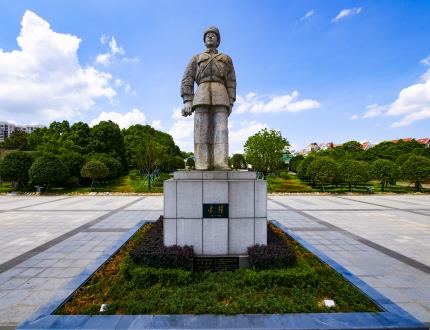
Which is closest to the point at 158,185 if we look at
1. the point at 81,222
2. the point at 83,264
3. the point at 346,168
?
the point at 81,222

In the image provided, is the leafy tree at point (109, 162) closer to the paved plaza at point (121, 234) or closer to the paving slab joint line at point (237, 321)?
the paved plaza at point (121, 234)

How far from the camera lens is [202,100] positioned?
509 cm

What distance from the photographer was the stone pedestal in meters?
4.56

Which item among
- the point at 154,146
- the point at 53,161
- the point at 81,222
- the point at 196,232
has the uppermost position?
the point at 154,146

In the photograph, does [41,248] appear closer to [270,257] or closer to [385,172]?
[270,257]

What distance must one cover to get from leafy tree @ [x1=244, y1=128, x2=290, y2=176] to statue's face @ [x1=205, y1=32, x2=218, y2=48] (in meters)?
25.9

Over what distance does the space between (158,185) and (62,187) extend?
31.1 ft

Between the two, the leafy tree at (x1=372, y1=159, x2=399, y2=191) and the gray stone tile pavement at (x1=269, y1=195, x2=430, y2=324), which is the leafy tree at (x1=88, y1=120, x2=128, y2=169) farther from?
the leafy tree at (x1=372, y1=159, x2=399, y2=191)

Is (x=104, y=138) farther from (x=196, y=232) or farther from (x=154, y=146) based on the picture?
(x=196, y=232)

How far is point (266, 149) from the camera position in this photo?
99.9 feet

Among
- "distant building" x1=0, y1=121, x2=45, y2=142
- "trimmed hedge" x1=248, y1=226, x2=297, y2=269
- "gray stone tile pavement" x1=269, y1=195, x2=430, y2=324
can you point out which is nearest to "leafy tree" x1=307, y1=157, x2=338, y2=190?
"gray stone tile pavement" x1=269, y1=195, x2=430, y2=324

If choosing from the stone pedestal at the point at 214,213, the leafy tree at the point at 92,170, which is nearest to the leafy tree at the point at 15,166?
the leafy tree at the point at 92,170

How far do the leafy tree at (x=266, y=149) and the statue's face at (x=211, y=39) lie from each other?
84.9 feet

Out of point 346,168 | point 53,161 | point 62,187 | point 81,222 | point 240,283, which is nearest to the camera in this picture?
point 240,283
